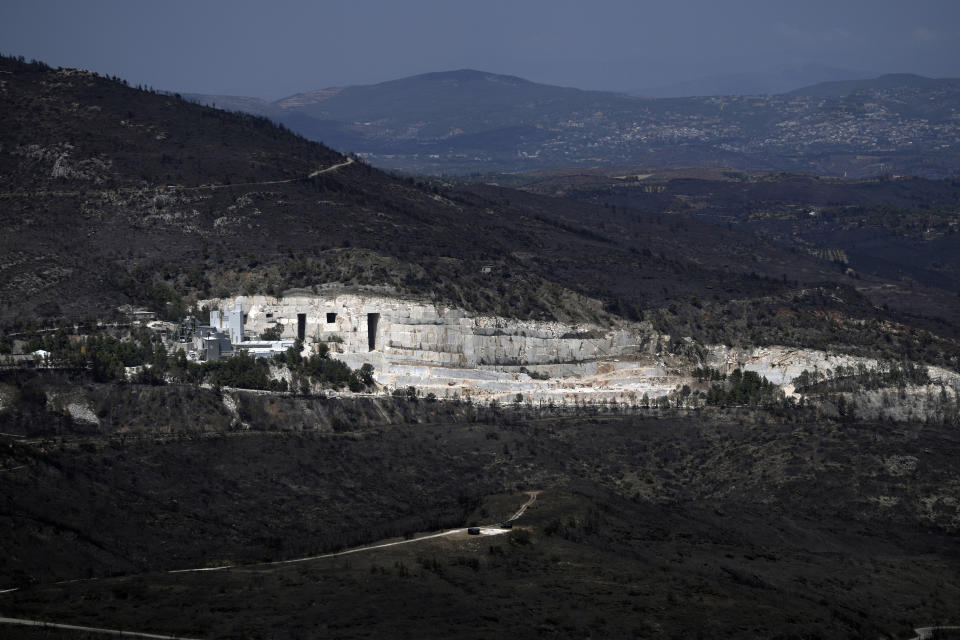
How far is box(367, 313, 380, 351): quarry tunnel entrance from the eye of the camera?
356 feet

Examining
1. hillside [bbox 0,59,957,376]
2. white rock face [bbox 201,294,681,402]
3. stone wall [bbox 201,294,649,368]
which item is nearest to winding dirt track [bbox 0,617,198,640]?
white rock face [bbox 201,294,681,402]

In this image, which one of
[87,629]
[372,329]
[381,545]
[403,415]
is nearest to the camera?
[87,629]

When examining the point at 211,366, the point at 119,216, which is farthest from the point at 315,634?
the point at 119,216

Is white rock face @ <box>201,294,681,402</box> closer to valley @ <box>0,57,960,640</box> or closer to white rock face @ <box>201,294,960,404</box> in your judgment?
white rock face @ <box>201,294,960,404</box>

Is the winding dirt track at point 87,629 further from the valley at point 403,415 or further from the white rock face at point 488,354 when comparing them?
the white rock face at point 488,354

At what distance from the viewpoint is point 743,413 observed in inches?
4033

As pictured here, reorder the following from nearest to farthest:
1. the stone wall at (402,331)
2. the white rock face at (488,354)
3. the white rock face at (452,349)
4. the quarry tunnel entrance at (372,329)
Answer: the white rock face at (452,349) < the white rock face at (488,354) < the stone wall at (402,331) < the quarry tunnel entrance at (372,329)

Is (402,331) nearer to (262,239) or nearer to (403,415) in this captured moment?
(403,415)

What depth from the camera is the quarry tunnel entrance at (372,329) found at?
108438 millimetres

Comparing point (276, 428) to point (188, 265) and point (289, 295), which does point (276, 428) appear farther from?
point (188, 265)

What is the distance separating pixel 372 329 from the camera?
358 ft

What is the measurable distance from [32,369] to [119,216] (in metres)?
34.5

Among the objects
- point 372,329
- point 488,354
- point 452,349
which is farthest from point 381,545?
point 488,354

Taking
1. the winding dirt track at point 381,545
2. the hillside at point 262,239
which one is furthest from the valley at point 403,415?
the winding dirt track at point 381,545
